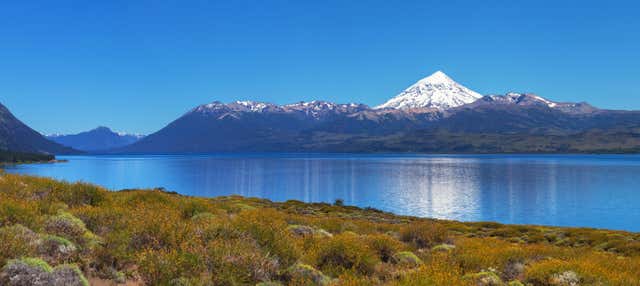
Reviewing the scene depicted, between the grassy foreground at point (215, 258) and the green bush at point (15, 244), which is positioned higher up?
the green bush at point (15, 244)

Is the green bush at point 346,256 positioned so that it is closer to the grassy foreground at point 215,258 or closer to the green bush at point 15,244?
the grassy foreground at point 215,258

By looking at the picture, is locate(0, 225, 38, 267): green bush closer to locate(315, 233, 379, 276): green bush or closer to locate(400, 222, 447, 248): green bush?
locate(315, 233, 379, 276): green bush

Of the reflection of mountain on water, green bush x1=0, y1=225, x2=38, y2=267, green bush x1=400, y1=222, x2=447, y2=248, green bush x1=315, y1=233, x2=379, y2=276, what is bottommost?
the reflection of mountain on water

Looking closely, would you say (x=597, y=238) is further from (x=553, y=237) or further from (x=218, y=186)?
(x=218, y=186)

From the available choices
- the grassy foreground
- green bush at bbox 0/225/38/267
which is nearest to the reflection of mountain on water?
the grassy foreground

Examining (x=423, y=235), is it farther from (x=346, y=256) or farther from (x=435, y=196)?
(x=435, y=196)

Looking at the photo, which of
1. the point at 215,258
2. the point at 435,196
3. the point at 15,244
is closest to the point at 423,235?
the point at 215,258

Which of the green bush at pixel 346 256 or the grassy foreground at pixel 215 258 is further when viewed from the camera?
the green bush at pixel 346 256

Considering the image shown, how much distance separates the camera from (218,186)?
125250 mm

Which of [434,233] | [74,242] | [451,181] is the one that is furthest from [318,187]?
[74,242]

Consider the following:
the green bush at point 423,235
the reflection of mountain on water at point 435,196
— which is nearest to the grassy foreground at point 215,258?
the green bush at point 423,235

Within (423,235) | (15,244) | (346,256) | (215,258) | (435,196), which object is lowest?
(435,196)

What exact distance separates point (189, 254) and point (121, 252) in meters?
2.29

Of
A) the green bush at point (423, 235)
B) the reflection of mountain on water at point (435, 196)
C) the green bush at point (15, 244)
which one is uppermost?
the green bush at point (15, 244)
